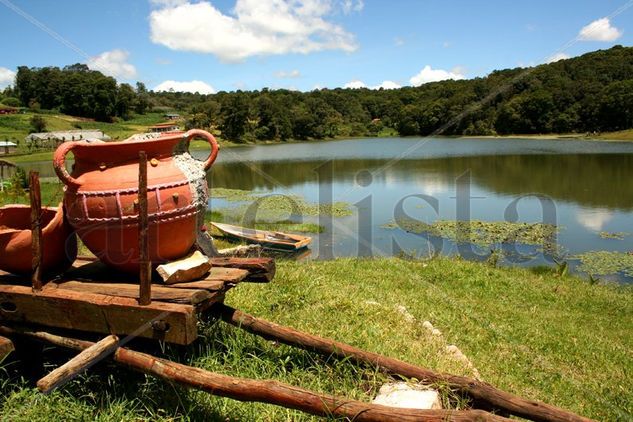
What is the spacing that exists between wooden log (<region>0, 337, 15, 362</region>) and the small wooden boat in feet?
33.4

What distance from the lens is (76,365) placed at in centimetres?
250

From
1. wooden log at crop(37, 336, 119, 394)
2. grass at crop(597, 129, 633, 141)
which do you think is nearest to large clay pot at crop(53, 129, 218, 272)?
wooden log at crop(37, 336, 119, 394)

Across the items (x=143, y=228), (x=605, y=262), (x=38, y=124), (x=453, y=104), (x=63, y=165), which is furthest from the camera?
(x=38, y=124)

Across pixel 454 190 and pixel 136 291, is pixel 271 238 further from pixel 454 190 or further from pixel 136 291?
pixel 454 190

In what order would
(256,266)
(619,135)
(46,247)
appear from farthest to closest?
(619,135) < (256,266) < (46,247)

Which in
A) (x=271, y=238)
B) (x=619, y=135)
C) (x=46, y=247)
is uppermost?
(x=619, y=135)

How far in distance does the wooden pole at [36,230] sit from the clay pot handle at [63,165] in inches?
6.2

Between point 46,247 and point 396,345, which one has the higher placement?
point 46,247

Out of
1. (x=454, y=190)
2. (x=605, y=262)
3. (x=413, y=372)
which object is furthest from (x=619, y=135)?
(x=413, y=372)

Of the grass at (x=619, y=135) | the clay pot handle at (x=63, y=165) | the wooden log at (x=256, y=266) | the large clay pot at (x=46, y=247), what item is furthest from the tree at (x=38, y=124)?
the grass at (x=619, y=135)

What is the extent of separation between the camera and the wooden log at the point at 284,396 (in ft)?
7.64

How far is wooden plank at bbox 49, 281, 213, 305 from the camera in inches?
108

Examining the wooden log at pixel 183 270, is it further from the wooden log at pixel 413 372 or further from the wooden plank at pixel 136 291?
the wooden log at pixel 413 372

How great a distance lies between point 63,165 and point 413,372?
96.4 inches
